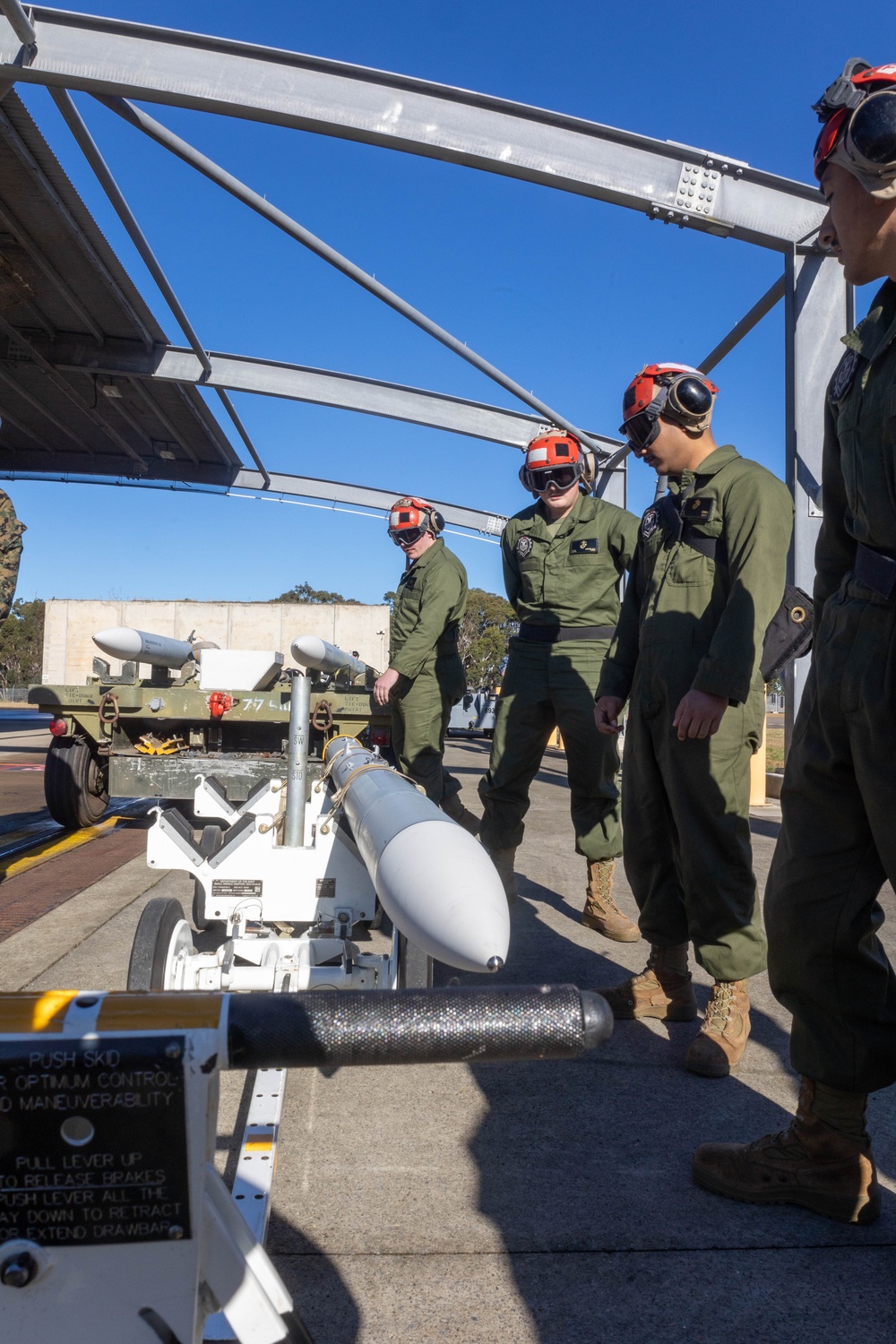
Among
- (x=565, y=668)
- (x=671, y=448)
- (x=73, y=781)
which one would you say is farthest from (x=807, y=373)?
(x=73, y=781)

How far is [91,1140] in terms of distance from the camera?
0.88m

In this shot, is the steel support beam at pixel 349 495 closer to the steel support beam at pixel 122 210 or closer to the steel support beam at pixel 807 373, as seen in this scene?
→ the steel support beam at pixel 122 210

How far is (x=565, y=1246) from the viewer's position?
1905 millimetres

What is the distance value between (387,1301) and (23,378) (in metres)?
12.3

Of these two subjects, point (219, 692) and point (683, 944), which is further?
point (219, 692)

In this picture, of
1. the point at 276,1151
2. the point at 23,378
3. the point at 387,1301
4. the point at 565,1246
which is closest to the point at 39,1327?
the point at 387,1301

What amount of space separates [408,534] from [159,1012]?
198 inches

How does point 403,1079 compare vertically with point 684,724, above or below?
below

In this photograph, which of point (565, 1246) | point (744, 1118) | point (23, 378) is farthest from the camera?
point (23, 378)

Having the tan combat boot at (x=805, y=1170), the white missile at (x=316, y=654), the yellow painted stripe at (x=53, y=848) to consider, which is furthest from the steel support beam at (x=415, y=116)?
the tan combat boot at (x=805, y=1170)

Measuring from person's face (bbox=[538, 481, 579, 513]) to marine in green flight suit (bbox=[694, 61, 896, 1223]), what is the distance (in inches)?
85.3

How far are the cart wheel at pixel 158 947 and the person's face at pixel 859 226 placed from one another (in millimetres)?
2449

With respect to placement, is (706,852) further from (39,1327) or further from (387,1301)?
(39,1327)

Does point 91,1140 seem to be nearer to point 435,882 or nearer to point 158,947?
point 435,882
